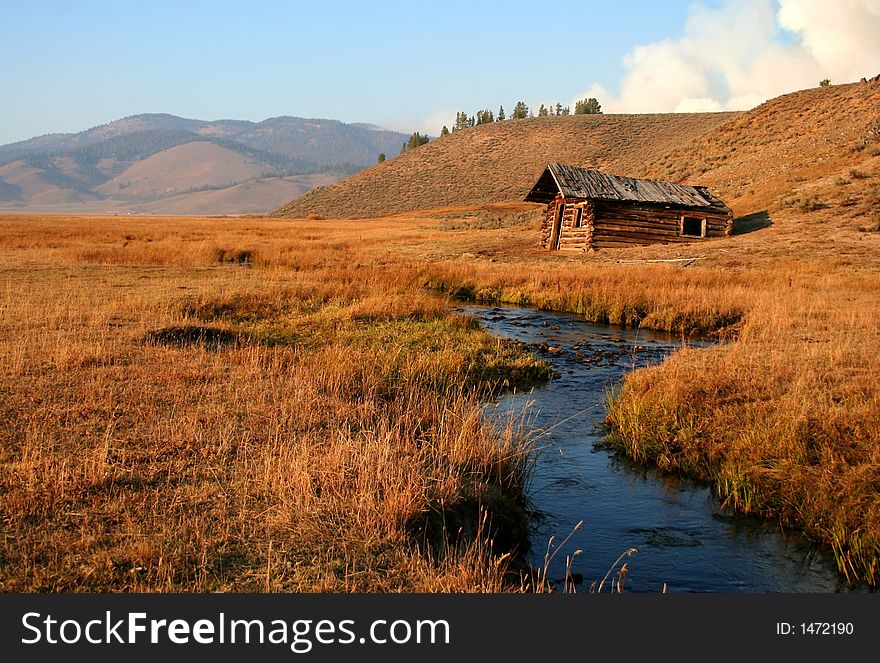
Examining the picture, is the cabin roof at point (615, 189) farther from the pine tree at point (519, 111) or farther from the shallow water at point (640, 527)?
the pine tree at point (519, 111)

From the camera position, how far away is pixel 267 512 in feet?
19.4

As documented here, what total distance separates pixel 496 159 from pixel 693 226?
8400 cm

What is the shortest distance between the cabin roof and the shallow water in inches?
1004

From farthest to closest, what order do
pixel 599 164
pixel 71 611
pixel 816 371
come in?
pixel 599 164
pixel 816 371
pixel 71 611

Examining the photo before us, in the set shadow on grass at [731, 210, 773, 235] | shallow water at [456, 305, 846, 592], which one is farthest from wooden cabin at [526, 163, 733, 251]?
shallow water at [456, 305, 846, 592]

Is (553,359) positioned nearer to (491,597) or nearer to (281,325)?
(281,325)

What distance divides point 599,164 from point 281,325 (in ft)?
316

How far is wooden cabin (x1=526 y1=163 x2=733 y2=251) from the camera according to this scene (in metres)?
35.5

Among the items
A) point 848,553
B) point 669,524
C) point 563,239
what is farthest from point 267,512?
point 563,239

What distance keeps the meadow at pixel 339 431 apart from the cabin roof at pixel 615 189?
17468 millimetres

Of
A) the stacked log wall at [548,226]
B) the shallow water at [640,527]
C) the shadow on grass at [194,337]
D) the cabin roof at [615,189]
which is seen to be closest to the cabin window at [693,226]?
the cabin roof at [615,189]

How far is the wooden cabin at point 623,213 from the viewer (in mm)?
35500

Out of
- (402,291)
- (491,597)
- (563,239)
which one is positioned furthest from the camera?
(563,239)

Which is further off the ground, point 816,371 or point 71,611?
point 816,371
